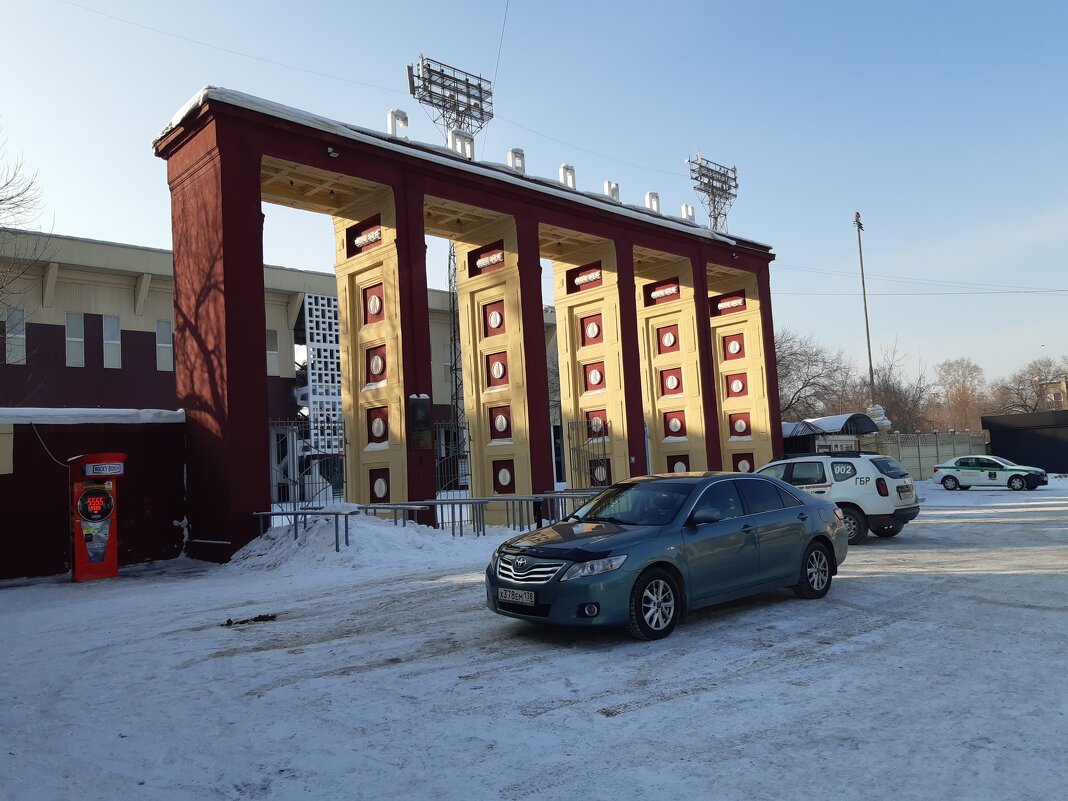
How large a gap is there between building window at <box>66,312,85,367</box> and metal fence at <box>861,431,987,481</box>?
114ft

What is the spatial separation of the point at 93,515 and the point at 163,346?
22.4 m

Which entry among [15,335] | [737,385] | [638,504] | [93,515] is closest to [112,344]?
[15,335]

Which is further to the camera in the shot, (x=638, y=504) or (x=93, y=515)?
(x=93, y=515)

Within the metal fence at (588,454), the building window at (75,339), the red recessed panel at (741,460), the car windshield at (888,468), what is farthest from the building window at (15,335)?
the car windshield at (888,468)

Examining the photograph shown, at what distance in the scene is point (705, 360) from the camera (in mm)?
27672

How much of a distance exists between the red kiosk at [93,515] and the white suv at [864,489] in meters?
12.7

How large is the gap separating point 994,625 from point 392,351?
14.4m

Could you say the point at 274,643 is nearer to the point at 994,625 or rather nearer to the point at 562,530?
the point at 562,530

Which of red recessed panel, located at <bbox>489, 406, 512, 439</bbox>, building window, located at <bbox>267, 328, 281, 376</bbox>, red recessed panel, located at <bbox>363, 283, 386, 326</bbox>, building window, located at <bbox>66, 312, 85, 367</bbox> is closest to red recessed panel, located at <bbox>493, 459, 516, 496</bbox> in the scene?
red recessed panel, located at <bbox>489, 406, 512, 439</bbox>

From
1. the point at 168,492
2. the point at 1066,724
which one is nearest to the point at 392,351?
the point at 168,492

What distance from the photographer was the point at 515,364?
72.1 ft

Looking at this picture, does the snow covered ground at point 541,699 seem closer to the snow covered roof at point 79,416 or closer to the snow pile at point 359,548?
the snow pile at point 359,548

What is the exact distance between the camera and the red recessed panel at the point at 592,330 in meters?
25.5

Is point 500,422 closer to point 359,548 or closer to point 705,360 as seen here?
point 705,360
